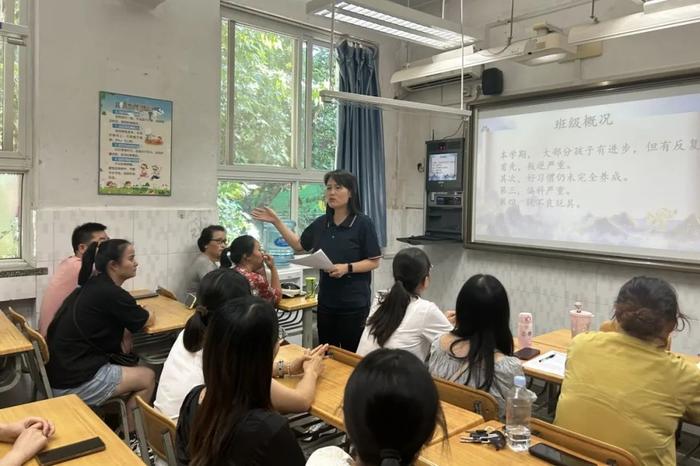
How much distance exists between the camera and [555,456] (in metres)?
1.54

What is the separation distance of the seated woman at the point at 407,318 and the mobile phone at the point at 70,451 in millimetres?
1202

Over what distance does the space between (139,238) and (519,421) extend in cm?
314

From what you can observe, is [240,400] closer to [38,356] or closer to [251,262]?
[38,356]

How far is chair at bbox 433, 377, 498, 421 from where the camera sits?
1.86 meters

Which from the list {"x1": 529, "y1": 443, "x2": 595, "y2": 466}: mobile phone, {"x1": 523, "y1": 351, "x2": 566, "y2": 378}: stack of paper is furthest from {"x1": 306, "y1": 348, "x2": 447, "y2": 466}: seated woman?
{"x1": 523, "y1": 351, "x2": 566, "y2": 378}: stack of paper

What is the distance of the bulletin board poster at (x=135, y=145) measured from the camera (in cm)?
381

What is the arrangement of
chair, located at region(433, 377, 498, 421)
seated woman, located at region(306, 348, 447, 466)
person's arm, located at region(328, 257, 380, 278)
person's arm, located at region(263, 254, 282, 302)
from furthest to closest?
person's arm, located at region(263, 254, 282, 302), person's arm, located at region(328, 257, 380, 278), chair, located at region(433, 377, 498, 421), seated woman, located at region(306, 348, 447, 466)

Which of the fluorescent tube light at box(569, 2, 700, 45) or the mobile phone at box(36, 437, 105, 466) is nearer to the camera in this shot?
the mobile phone at box(36, 437, 105, 466)

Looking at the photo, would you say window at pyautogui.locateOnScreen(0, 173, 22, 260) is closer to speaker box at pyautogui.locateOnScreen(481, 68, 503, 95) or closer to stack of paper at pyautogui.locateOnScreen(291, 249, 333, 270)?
stack of paper at pyautogui.locateOnScreen(291, 249, 333, 270)

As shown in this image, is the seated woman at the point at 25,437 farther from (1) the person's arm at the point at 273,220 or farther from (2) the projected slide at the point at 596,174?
(2) the projected slide at the point at 596,174

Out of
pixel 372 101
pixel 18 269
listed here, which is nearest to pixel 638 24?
pixel 372 101

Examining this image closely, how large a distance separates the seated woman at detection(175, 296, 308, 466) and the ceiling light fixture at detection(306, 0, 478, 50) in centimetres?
220

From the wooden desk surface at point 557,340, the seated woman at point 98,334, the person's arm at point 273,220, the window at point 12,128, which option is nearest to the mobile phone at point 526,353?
the wooden desk surface at point 557,340

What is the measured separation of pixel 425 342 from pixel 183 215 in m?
2.49
